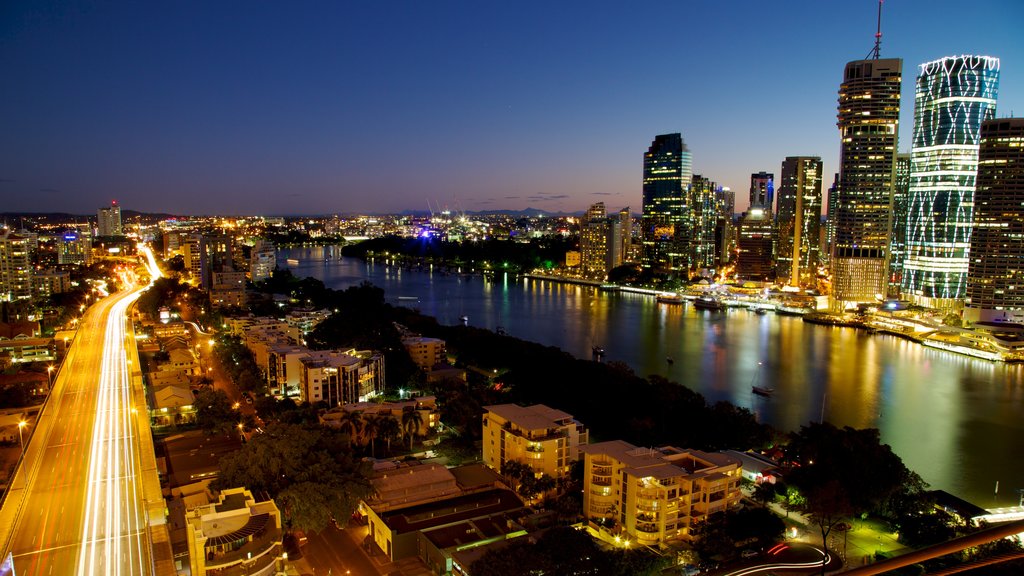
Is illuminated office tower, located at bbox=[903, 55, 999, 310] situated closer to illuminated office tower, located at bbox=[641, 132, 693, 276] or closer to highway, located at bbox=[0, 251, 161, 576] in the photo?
illuminated office tower, located at bbox=[641, 132, 693, 276]

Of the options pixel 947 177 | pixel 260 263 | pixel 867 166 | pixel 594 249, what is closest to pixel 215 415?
pixel 260 263

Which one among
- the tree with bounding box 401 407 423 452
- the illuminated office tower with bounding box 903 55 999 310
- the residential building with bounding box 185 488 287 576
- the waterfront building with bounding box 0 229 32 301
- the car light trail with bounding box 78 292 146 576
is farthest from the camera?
the illuminated office tower with bounding box 903 55 999 310

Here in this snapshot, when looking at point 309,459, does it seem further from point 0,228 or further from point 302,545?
point 0,228

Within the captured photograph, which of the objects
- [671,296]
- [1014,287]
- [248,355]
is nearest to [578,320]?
[671,296]

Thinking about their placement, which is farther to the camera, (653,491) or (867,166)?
(867,166)

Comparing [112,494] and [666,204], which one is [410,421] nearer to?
[112,494]

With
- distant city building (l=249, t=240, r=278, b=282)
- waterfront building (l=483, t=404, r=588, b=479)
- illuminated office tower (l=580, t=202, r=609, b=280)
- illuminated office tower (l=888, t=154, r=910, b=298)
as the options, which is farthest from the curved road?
illuminated office tower (l=888, t=154, r=910, b=298)
